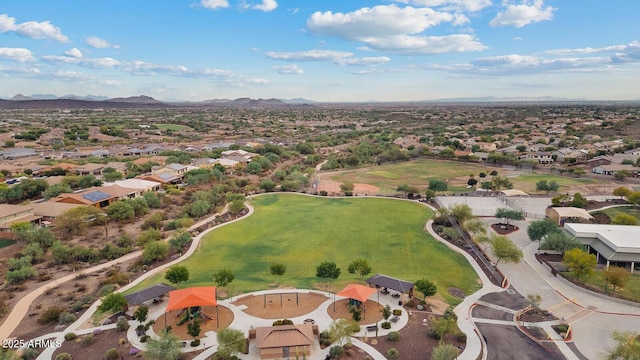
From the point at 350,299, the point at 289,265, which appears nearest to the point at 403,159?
the point at 289,265

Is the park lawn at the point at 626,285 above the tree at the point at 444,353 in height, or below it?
below

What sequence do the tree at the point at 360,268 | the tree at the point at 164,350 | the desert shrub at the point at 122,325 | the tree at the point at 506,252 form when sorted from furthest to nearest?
the tree at the point at 506,252, the tree at the point at 360,268, the desert shrub at the point at 122,325, the tree at the point at 164,350

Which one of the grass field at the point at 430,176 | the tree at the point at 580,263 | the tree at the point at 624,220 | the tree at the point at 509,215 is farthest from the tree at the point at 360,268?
the grass field at the point at 430,176

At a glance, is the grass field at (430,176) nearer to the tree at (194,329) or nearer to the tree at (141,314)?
the tree at (194,329)

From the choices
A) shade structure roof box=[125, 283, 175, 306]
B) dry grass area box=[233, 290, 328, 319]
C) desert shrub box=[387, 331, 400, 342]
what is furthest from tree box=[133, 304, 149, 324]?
desert shrub box=[387, 331, 400, 342]

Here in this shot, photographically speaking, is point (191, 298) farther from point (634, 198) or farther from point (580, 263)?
point (634, 198)

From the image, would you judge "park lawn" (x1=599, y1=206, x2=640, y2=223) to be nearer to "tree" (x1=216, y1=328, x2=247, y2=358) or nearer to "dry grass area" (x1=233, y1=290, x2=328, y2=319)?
"dry grass area" (x1=233, y1=290, x2=328, y2=319)
